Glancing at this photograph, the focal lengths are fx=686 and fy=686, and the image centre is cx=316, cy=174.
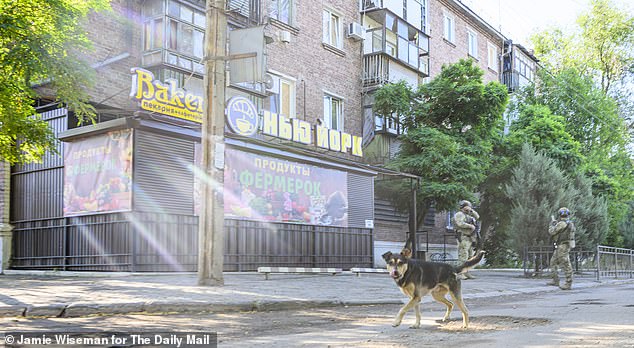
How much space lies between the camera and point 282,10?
22672 mm

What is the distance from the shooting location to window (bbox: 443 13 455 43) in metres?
32.5

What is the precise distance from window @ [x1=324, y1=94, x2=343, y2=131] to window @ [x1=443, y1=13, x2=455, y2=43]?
9.78m

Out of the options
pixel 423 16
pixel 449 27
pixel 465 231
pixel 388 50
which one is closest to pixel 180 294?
pixel 465 231

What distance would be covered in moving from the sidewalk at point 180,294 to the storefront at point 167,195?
2.81 feet

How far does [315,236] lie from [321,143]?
11.2 ft

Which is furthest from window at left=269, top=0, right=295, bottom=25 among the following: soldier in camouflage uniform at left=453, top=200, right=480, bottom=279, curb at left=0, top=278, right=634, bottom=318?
curb at left=0, top=278, right=634, bottom=318

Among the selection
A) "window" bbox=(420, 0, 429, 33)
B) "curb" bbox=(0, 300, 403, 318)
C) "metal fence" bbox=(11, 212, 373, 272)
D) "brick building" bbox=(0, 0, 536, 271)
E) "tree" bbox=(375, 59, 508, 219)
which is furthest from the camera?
"window" bbox=(420, 0, 429, 33)

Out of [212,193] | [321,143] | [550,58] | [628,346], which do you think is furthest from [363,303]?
[550,58]

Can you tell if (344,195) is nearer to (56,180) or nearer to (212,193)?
(56,180)

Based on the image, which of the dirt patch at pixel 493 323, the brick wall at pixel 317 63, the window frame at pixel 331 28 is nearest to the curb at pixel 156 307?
the dirt patch at pixel 493 323

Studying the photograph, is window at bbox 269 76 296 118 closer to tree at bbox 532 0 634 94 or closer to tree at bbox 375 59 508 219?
tree at bbox 375 59 508 219

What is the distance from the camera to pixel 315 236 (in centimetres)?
1988

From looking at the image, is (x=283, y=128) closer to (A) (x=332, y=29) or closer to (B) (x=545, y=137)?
(A) (x=332, y=29)

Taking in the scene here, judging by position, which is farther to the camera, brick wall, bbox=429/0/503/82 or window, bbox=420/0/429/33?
brick wall, bbox=429/0/503/82
